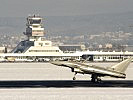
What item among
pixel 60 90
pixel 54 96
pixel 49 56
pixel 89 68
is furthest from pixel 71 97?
pixel 49 56

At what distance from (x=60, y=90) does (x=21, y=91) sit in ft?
12.8

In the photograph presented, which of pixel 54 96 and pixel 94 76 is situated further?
pixel 94 76

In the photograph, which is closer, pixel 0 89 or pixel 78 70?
pixel 0 89

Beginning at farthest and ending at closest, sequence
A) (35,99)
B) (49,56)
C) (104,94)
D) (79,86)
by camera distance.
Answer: (49,56) < (79,86) < (104,94) < (35,99)

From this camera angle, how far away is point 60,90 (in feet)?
186

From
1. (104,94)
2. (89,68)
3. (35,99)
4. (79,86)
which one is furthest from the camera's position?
(89,68)

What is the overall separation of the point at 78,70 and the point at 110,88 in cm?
978

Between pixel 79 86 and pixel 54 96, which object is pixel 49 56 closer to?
pixel 79 86

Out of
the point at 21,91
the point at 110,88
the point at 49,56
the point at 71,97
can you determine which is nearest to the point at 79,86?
the point at 110,88

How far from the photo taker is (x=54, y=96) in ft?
165

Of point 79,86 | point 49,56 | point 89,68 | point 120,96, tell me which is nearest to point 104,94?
point 120,96

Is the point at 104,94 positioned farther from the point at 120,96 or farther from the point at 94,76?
the point at 94,76

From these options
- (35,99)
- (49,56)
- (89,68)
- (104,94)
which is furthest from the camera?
(49,56)

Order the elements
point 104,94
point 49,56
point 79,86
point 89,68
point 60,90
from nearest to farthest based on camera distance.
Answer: point 104,94, point 60,90, point 79,86, point 89,68, point 49,56
